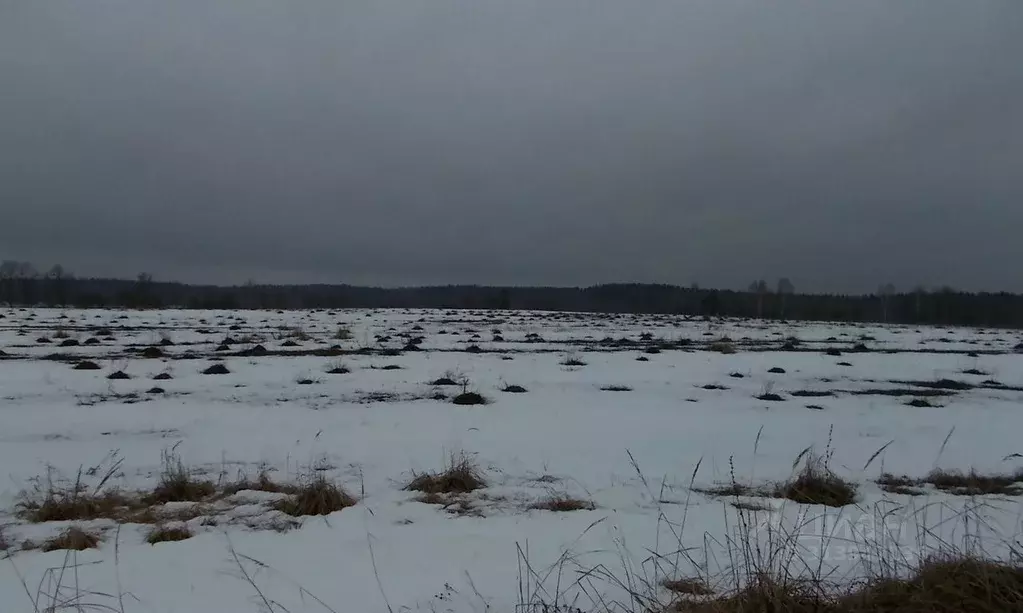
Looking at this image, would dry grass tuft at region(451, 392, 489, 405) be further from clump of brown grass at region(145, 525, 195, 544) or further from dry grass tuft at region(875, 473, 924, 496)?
dry grass tuft at region(875, 473, 924, 496)

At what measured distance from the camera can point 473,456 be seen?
8156mm

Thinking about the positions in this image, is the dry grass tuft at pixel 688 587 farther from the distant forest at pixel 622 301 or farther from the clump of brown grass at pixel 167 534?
the distant forest at pixel 622 301

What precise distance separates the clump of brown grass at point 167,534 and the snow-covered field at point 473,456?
99 millimetres

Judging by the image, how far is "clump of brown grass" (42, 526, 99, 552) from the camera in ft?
16.2

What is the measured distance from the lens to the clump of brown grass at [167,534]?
5180 mm

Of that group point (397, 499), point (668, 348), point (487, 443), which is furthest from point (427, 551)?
point (668, 348)

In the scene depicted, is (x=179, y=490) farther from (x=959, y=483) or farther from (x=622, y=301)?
(x=622, y=301)

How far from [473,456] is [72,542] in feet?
15.0

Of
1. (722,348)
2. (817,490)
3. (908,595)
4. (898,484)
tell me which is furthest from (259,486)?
(722,348)

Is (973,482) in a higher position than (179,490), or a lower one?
higher

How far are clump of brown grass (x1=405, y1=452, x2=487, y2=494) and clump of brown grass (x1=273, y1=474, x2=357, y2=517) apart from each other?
84 centimetres

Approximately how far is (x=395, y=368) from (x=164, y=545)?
1296 cm

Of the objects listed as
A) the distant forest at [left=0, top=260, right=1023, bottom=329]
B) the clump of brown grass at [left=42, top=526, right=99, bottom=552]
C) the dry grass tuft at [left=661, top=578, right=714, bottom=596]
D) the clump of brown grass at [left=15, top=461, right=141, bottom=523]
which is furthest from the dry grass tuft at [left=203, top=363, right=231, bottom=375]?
the distant forest at [left=0, top=260, right=1023, bottom=329]

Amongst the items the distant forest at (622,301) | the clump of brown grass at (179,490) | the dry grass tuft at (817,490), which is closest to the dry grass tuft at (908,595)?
the dry grass tuft at (817,490)
